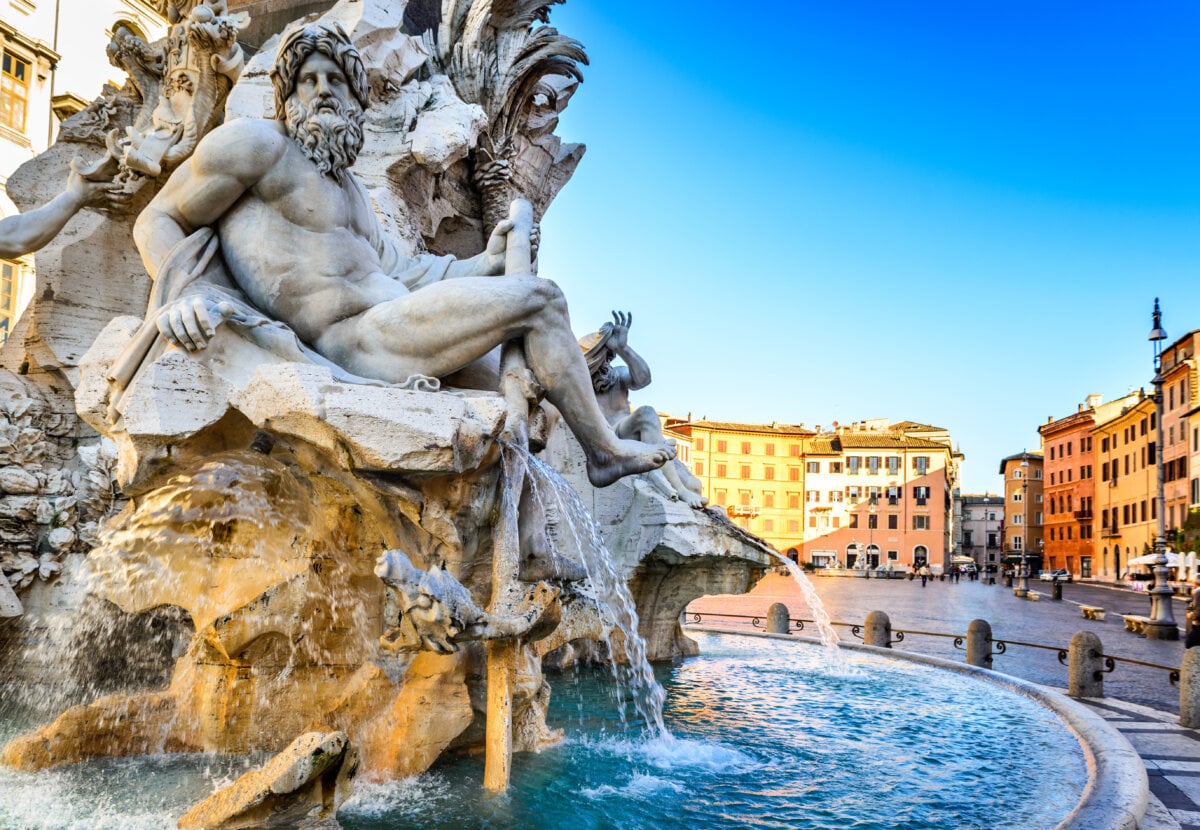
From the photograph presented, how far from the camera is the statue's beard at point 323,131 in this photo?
4.00m

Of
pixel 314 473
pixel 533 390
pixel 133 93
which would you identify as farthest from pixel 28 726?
pixel 133 93

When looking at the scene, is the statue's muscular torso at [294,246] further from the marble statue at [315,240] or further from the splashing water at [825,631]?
the splashing water at [825,631]

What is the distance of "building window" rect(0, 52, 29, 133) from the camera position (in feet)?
58.3

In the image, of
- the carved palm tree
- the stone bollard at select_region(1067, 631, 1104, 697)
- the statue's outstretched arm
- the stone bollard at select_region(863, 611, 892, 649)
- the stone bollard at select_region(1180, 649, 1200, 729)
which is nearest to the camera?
the statue's outstretched arm

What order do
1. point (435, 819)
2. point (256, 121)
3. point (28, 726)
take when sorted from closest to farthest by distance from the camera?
point (435, 819) < point (256, 121) < point (28, 726)

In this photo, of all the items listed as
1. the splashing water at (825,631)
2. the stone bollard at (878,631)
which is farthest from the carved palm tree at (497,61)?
the stone bollard at (878,631)

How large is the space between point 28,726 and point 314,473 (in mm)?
2735

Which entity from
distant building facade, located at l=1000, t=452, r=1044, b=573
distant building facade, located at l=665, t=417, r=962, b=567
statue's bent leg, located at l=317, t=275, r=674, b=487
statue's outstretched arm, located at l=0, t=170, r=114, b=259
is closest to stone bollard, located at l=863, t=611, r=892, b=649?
statue's bent leg, located at l=317, t=275, r=674, b=487

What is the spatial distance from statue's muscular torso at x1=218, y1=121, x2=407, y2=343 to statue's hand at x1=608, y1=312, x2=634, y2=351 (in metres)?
4.25

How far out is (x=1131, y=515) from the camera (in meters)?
49.4

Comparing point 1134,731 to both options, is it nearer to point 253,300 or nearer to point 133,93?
point 253,300

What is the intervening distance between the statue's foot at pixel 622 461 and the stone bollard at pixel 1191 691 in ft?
16.8

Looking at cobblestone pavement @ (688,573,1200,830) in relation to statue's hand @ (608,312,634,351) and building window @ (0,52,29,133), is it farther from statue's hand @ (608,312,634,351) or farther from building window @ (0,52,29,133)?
building window @ (0,52,29,133)

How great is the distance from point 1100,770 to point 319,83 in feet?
17.3
